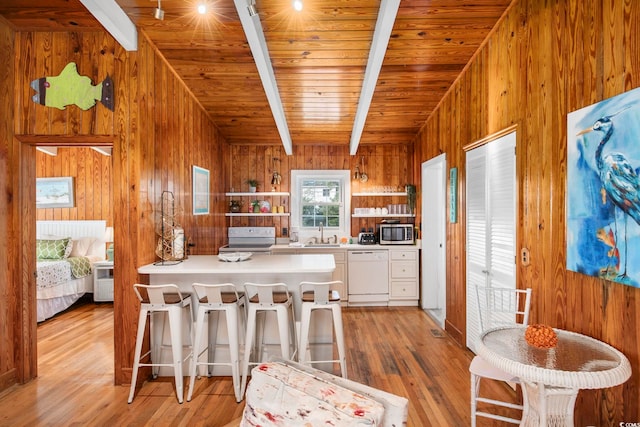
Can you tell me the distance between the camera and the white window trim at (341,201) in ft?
18.6

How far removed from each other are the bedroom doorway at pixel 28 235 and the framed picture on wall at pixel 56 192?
296 cm

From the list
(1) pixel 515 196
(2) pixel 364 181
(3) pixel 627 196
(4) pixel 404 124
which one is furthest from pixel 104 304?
(3) pixel 627 196

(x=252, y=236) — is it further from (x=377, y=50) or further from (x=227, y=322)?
(x=377, y=50)

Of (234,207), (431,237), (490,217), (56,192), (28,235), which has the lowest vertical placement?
(431,237)

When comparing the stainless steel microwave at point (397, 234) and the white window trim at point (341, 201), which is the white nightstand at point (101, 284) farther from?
the stainless steel microwave at point (397, 234)

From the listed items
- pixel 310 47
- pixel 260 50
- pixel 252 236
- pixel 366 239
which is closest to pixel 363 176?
pixel 366 239

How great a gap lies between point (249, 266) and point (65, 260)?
3544mm

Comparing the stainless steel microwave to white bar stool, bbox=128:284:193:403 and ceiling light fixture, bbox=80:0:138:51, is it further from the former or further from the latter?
ceiling light fixture, bbox=80:0:138:51

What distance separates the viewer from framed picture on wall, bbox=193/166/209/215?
13.2ft

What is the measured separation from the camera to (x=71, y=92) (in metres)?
2.91

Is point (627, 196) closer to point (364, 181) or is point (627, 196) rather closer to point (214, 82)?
point (214, 82)

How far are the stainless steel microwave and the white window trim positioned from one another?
636mm

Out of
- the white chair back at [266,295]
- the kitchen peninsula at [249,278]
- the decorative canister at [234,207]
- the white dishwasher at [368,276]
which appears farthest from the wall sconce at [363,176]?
the white chair back at [266,295]

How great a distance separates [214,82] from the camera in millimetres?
3787
